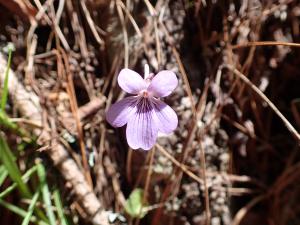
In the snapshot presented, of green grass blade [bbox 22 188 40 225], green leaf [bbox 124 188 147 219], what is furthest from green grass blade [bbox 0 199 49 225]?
green leaf [bbox 124 188 147 219]

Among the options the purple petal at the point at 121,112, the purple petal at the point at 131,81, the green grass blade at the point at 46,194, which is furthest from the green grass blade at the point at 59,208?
the purple petal at the point at 131,81

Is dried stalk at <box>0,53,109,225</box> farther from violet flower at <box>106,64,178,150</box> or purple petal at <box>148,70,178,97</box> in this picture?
purple petal at <box>148,70,178,97</box>

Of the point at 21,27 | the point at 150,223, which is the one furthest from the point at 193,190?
the point at 21,27

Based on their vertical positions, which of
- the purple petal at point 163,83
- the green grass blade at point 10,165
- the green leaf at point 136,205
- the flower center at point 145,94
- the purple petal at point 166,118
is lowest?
the green leaf at point 136,205

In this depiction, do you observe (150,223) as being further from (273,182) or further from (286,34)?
(286,34)

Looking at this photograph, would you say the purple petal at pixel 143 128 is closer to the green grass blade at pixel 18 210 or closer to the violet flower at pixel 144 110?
the violet flower at pixel 144 110
